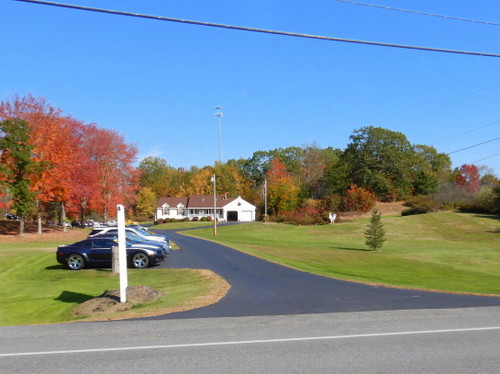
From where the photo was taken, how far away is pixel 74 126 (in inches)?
2058

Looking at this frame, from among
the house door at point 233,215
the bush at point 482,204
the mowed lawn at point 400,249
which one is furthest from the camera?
the house door at point 233,215

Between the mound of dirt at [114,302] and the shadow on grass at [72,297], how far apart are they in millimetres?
1832

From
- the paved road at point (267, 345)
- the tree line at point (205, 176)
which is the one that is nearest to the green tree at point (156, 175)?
the tree line at point (205, 176)

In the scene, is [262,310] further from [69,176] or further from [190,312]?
[69,176]

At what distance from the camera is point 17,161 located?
4019 cm

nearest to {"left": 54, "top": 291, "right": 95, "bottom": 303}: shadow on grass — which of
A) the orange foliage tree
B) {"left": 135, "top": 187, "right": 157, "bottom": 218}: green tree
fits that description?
the orange foliage tree

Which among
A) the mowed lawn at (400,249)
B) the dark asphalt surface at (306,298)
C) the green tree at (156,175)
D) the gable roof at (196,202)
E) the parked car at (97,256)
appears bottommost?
the mowed lawn at (400,249)

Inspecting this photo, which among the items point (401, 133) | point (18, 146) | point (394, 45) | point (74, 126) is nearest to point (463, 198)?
point (401, 133)

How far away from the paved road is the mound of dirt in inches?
79.6

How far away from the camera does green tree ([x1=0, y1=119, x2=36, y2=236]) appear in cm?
3966

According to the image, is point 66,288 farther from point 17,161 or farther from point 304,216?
point 304,216

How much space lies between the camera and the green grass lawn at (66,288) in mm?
11945

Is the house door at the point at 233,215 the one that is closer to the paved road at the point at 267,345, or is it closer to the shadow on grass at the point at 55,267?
the shadow on grass at the point at 55,267

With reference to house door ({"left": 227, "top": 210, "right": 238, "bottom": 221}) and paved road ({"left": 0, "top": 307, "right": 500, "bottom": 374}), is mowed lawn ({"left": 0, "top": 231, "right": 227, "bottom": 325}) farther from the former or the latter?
house door ({"left": 227, "top": 210, "right": 238, "bottom": 221})
